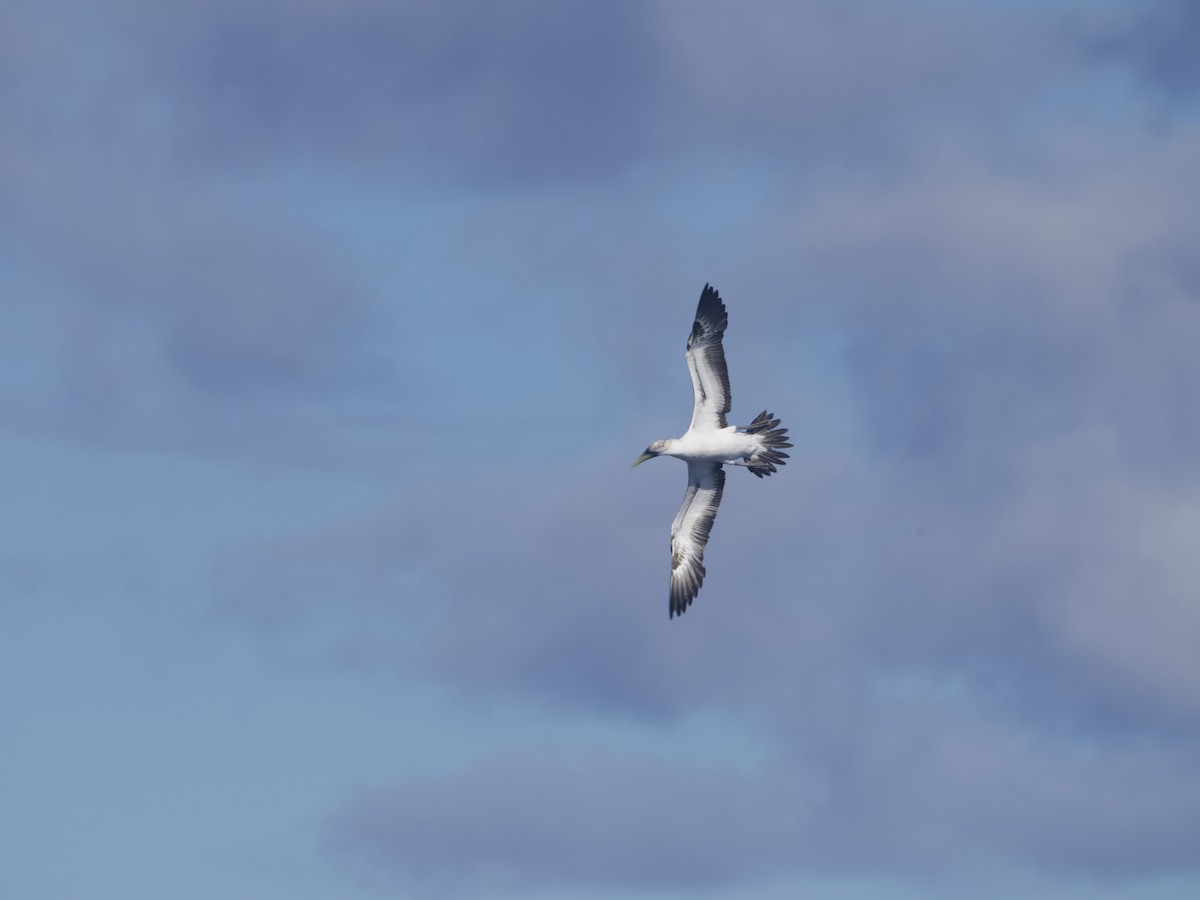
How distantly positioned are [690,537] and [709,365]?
234 inches

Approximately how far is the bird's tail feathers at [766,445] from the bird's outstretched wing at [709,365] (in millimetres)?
1141

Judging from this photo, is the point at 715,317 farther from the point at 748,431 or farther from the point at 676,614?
the point at 676,614

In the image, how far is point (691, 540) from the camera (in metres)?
53.7

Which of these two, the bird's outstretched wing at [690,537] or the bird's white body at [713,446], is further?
the bird's outstretched wing at [690,537]

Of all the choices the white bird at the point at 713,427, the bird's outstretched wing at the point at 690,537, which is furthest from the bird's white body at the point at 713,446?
the bird's outstretched wing at the point at 690,537

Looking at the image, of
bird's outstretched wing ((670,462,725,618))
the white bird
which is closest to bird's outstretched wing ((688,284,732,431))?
the white bird

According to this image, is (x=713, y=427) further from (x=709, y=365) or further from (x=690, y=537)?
(x=690, y=537)

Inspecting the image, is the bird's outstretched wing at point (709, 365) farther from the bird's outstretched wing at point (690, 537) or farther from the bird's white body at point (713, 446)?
the bird's outstretched wing at point (690, 537)

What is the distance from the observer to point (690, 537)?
53688 millimetres

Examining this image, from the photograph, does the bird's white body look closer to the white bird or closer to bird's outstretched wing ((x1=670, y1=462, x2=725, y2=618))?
the white bird

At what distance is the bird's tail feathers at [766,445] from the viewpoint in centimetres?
5038

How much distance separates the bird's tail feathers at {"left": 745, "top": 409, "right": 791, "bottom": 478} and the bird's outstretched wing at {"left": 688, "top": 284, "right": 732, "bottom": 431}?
114 cm

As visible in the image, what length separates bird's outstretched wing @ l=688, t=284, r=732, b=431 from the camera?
50.4 m

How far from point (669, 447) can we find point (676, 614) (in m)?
5.83
